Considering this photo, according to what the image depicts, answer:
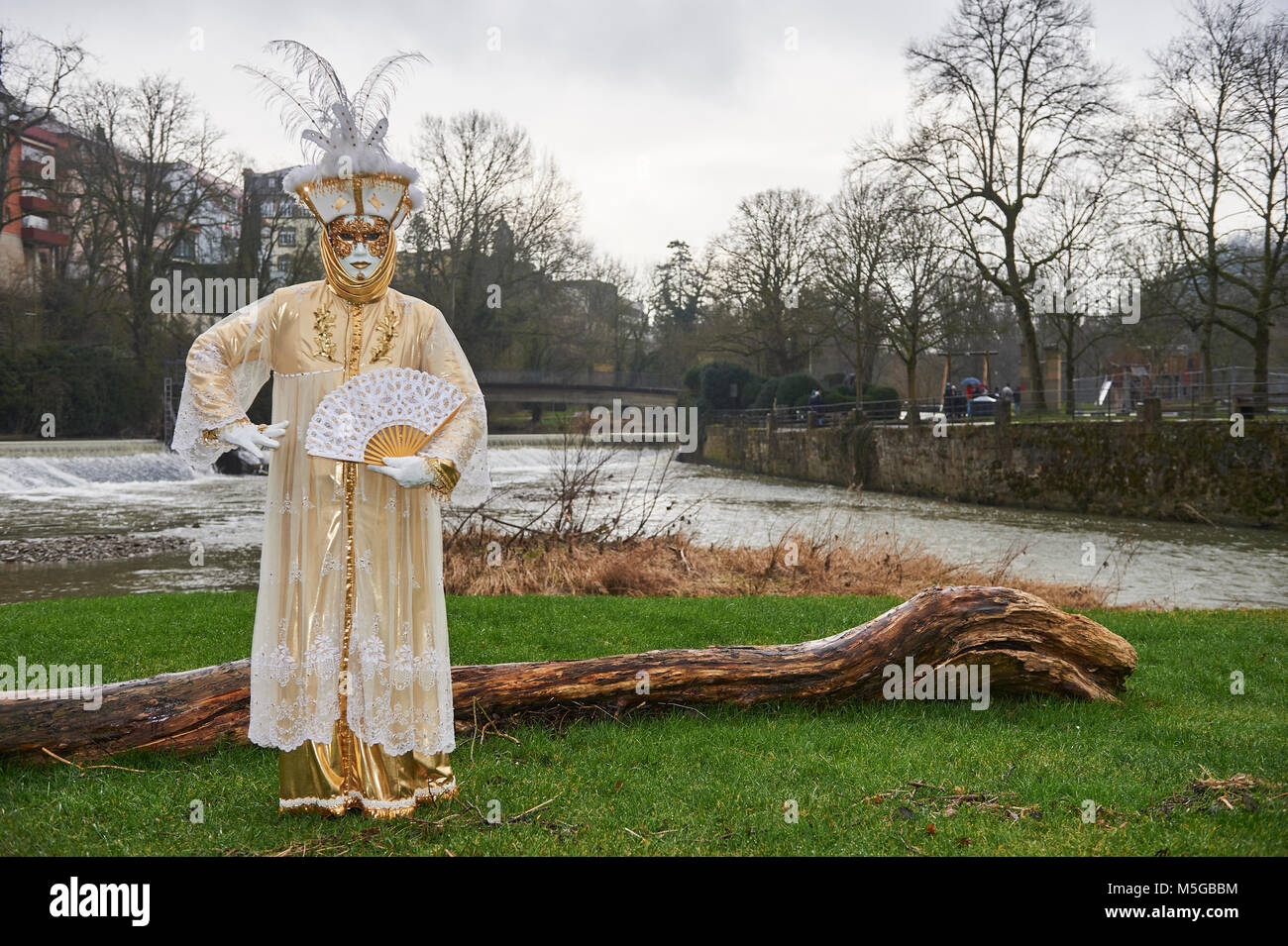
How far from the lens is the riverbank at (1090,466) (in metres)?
19.8

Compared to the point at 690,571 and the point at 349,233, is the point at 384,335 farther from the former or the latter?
the point at 690,571

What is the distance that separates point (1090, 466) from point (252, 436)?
75.3ft

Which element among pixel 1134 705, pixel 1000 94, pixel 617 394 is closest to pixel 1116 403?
pixel 1000 94

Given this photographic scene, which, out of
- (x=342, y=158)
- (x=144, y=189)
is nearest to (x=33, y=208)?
(x=144, y=189)

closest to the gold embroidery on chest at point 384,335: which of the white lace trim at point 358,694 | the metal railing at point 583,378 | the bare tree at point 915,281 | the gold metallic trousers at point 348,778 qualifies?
the white lace trim at point 358,694

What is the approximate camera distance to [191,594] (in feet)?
32.6

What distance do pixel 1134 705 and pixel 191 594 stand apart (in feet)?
28.2

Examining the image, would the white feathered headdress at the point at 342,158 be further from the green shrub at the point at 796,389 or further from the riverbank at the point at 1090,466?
the green shrub at the point at 796,389

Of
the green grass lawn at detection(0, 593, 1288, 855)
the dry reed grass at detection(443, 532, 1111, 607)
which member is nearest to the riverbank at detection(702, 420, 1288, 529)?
the dry reed grass at detection(443, 532, 1111, 607)

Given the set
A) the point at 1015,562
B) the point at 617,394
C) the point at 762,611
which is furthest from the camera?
the point at 617,394

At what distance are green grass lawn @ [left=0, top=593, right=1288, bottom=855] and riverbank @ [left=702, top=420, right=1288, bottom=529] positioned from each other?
14834 millimetres
